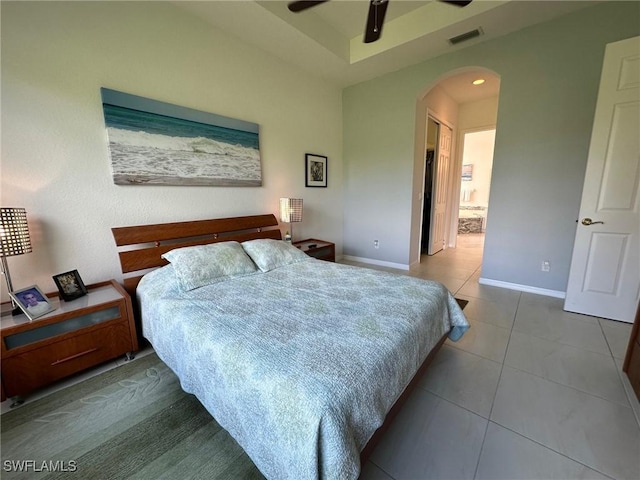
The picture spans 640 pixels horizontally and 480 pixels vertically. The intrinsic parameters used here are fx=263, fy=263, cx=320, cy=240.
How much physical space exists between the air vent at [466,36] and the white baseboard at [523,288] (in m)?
2.75

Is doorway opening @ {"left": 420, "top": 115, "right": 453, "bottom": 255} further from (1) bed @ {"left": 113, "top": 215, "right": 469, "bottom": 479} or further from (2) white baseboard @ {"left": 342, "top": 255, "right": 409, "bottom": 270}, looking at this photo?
(1) bed @ {"left": 113, "top": 215, "right": 469, "bottom": 479}

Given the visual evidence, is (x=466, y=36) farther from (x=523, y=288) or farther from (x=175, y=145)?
(x=175, y=145)

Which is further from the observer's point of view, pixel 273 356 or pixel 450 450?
pixel 450 450

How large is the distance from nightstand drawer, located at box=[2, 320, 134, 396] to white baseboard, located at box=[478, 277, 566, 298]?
378 cm

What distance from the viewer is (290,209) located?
3211 mm

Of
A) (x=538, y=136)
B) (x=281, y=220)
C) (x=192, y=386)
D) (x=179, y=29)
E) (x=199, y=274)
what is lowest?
(x=192, y=386)

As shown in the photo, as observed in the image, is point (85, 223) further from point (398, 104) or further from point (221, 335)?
point (398, 104)

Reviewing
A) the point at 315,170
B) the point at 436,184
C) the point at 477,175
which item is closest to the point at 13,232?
the point at 315,170

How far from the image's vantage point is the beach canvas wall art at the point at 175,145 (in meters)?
2.11

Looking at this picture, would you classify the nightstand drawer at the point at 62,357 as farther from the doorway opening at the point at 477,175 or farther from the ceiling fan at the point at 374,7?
the doorway opening at the point at 477,175

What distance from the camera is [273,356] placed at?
109cm

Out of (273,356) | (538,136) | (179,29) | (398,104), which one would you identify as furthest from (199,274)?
(538,136)

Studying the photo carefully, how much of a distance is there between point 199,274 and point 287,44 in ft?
8.64

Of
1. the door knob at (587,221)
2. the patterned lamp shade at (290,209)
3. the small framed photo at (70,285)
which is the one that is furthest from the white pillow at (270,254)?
the door knob at (587,221)
